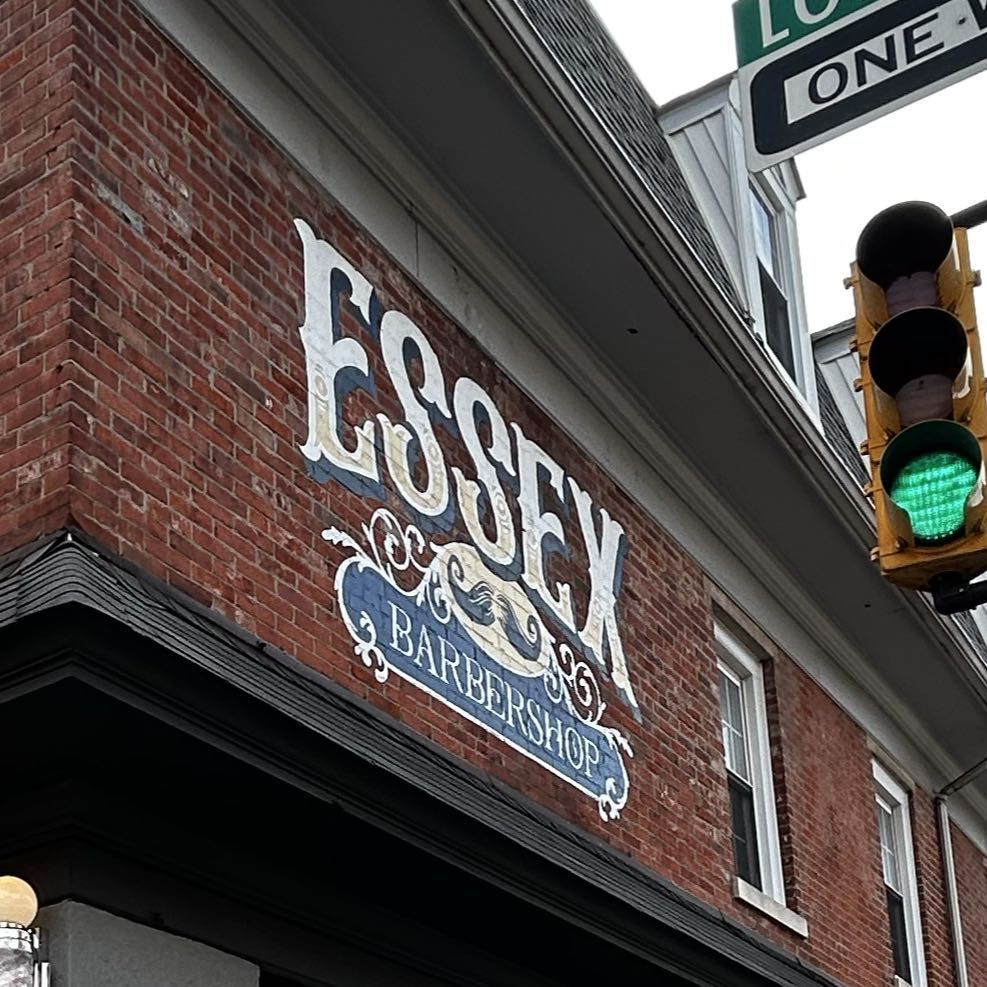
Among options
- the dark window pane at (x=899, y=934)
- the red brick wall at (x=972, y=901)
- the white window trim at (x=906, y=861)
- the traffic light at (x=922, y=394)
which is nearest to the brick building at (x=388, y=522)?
the dark window pane at (x=899, y=934)

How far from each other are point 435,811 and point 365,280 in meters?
2.86

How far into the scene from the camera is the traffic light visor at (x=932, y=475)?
14.0 feet

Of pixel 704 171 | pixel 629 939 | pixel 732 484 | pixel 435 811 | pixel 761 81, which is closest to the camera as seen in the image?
pixel 761 81

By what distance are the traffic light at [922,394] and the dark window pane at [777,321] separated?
29.2 ft

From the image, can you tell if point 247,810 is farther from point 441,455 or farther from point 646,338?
point 646,338

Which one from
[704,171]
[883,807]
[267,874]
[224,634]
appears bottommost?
[267,874]

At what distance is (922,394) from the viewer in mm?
4434

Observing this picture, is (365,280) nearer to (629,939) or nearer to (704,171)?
(629,939)

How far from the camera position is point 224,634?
6.32m

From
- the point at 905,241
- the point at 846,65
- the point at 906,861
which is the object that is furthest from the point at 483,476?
the point at 906,861

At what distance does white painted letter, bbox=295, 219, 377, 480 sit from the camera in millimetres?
7785

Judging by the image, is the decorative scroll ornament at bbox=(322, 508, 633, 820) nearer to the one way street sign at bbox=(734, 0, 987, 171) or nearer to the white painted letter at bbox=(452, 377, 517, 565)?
the white painted letter at bbox=(452, 377, 517, 565)

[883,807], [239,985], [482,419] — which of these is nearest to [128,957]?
[239,985]

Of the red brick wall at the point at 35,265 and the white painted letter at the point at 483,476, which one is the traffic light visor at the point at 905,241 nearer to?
the red brick wall at the point at 35,265
